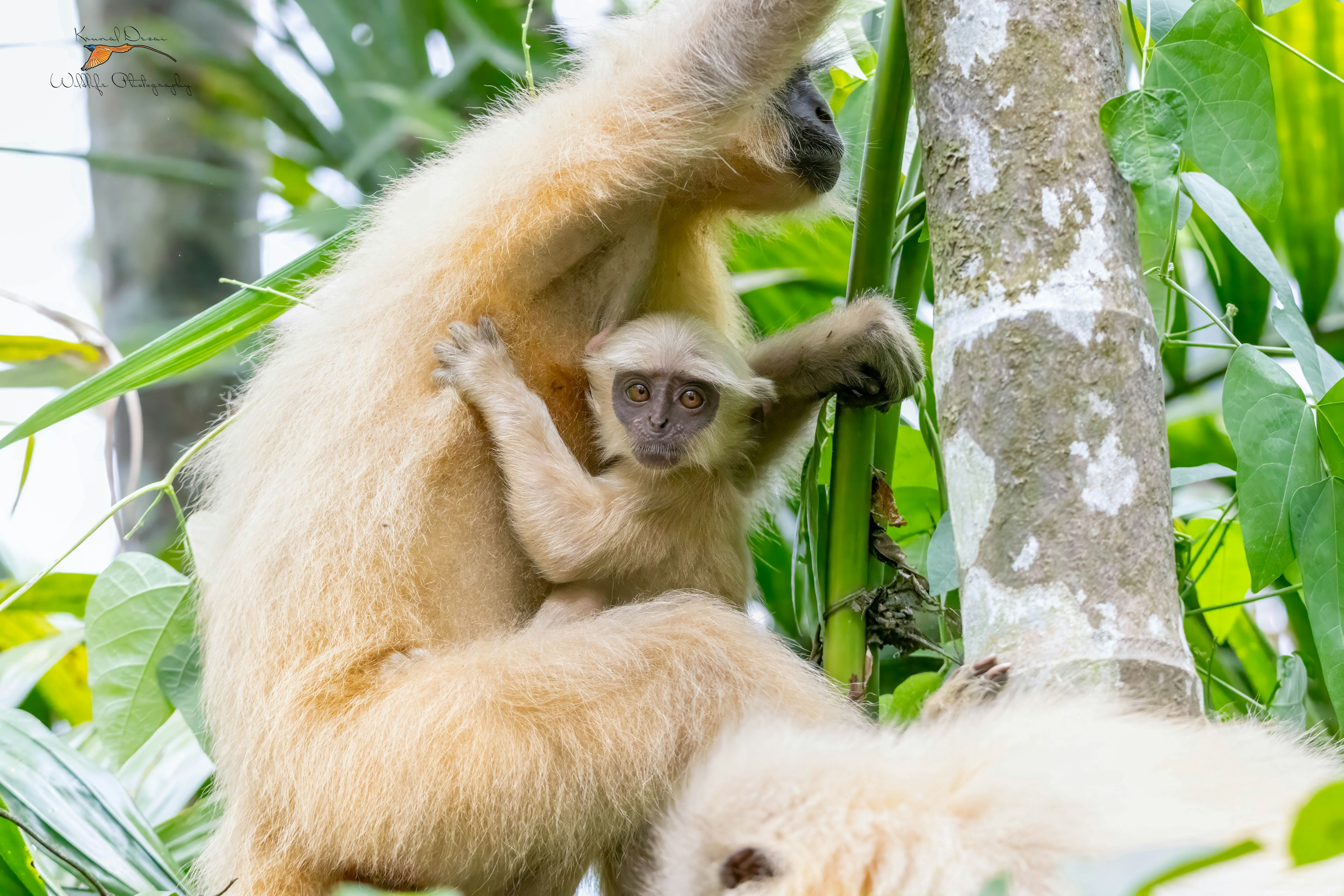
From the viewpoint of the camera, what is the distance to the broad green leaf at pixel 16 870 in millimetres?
2125

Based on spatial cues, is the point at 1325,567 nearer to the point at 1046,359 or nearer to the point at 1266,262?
the point at 1266,262

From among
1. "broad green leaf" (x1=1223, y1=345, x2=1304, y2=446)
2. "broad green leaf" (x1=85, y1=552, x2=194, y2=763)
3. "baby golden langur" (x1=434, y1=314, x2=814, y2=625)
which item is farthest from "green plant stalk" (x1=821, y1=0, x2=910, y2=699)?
"broad green leaf" (x1=85, y1=552, x2=194, y2=763)

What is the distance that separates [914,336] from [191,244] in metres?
5.24

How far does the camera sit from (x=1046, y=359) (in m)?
1.86

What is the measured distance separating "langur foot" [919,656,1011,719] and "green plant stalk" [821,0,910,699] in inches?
20.6

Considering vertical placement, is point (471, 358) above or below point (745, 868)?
above

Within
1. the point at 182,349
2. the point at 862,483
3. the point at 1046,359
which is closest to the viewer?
the point at 1046,359

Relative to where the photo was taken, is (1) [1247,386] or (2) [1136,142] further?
(1) [1247,386]

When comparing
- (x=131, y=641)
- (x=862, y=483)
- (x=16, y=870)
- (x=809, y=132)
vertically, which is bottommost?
(x=16, y=870)

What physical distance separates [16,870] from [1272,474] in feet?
8.25

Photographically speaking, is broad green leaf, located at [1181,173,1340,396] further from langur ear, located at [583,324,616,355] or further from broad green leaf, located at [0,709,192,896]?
broad green leaf, located at [0,709,192,896]

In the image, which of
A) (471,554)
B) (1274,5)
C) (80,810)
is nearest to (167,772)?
(80,810)

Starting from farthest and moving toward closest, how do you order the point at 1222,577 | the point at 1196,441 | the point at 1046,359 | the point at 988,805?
the point at 1196,441 → the point at 1222,577 → the point at 1046,359 → the point at 988,805

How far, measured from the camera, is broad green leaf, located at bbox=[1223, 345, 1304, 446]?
2213mm
